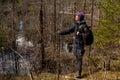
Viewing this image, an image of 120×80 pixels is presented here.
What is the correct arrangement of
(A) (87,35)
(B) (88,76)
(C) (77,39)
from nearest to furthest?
1. (A) (87,35)
2. (C) (77,39)
3. (B) (88,76)

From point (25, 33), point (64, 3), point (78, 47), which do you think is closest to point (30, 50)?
point (25, 33)

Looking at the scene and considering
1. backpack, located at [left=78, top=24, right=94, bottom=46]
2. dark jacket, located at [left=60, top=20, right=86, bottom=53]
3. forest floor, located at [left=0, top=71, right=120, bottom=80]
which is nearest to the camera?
backpack, located at [left=78, top=24, right=94, bottom=46]

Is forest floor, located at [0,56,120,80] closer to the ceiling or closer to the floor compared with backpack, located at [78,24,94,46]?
closer to the floor

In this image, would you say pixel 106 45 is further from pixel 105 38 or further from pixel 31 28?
pixel 31 28

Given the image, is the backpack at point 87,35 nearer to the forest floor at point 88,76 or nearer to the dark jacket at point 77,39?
the dark jacket at point 77,39

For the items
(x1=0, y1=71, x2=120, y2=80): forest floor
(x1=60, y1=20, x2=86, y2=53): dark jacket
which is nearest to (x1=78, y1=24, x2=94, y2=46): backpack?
(x1=60, y1=20, x2=86, y2=53): dark jacket

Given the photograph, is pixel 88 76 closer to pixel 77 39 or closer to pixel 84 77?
pixel 84 77

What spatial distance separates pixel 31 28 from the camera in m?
18.3

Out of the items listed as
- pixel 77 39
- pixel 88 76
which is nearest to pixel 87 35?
pixel 77 39

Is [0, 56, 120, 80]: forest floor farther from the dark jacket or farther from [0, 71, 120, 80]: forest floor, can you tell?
the dark jacket

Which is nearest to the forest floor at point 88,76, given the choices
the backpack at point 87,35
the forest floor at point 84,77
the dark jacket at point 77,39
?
the forest floor at point 84,77

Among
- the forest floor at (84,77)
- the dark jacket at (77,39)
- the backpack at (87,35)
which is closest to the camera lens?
the backpack at (87,35)

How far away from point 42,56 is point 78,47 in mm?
7119

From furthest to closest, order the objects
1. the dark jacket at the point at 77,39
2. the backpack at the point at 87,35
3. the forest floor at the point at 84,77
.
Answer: the forest floor at the point at 84,77 < the dark jacket at the point at 77,39 < the backpack at the point at 87,35
